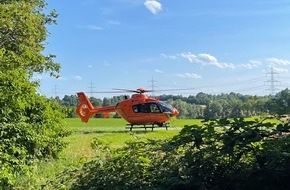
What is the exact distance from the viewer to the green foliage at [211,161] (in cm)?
256

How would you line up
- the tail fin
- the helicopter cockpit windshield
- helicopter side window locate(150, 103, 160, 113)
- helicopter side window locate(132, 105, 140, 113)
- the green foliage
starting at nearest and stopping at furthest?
the green foliage < the helicopter cockpit windshield < helicopter side window locate(150, 103, 160, 113) < helicopter side window locate(132, 105, 140, 113) < the tail fin

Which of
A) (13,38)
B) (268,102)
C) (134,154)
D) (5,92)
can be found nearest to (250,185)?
(268,102)

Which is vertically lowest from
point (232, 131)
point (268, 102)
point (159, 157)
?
point (159, 157)

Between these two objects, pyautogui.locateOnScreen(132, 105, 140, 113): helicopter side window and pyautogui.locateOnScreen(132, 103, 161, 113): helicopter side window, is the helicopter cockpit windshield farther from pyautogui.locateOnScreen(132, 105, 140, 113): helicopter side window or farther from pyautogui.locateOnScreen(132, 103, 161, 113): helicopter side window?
pyautogui.locateOnScreen(132, 105, 140, 113): helicopter side window

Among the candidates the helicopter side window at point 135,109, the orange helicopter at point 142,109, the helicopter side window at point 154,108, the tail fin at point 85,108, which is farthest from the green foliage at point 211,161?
the tail fin at point 85,108

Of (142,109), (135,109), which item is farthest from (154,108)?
(135,109)

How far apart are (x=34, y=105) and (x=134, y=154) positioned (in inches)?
282

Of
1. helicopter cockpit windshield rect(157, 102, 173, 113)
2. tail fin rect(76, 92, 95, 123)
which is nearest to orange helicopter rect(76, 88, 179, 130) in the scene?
helicopter cockpit windshield rect(157, 102, 173, 113)

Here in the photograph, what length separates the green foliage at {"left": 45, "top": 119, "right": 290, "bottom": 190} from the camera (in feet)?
8.41

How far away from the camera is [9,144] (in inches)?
293

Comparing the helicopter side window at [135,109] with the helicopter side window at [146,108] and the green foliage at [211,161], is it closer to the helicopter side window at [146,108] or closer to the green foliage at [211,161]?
the helicopter side window at [146,108]

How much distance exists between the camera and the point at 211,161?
2.74 meters

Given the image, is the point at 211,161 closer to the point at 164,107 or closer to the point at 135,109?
the point at 164,107

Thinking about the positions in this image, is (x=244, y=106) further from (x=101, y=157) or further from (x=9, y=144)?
(x=9, y=144)
